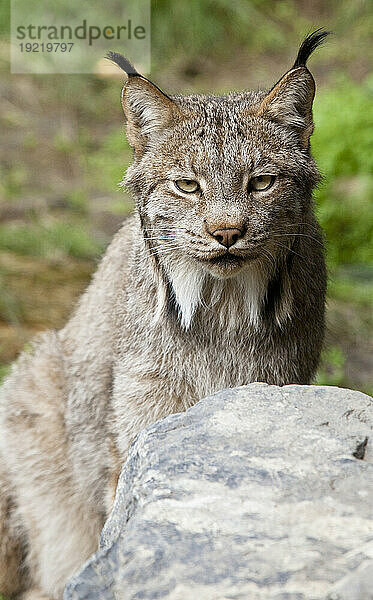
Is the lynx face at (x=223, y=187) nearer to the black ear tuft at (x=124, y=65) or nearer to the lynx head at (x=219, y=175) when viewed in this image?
the lynx head at (x=219, y=175)

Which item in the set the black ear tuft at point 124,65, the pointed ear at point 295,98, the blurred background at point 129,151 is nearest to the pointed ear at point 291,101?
the pointed ear at point 295,98

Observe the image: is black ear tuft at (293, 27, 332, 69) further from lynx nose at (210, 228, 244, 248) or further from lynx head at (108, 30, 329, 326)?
lynx nose at (210, 228, 244, 248)

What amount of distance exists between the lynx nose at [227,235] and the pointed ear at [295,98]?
677 mm

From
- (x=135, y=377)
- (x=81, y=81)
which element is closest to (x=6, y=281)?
(x=135, y=377)

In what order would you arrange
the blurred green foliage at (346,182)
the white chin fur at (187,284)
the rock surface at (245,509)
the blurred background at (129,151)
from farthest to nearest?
1. the blurred green foliage at (346,182)
2. the blurred background at (129,151)
3. the white chin fur at (187,284)
4. the rock surface at (245,509)

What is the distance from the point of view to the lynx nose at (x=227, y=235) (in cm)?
399

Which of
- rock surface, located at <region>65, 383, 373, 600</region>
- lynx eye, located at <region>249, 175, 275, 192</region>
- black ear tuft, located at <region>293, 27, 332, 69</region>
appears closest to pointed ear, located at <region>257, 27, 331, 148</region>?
black ear tuft, located at <region>293, 27, 332, 69</region>

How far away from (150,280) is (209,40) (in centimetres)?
967

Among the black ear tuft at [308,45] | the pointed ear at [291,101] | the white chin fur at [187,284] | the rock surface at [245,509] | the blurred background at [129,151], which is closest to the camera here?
the rock surface at [245,509]

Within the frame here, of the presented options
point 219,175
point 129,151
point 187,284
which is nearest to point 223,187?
point 219,175

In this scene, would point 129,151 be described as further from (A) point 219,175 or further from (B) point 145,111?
(A) point 219,175

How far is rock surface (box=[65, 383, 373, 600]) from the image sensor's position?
261 cm

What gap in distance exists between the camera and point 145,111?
173 inches

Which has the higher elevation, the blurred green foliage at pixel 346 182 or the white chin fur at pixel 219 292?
the blurred green foliage at pixel 346 182
